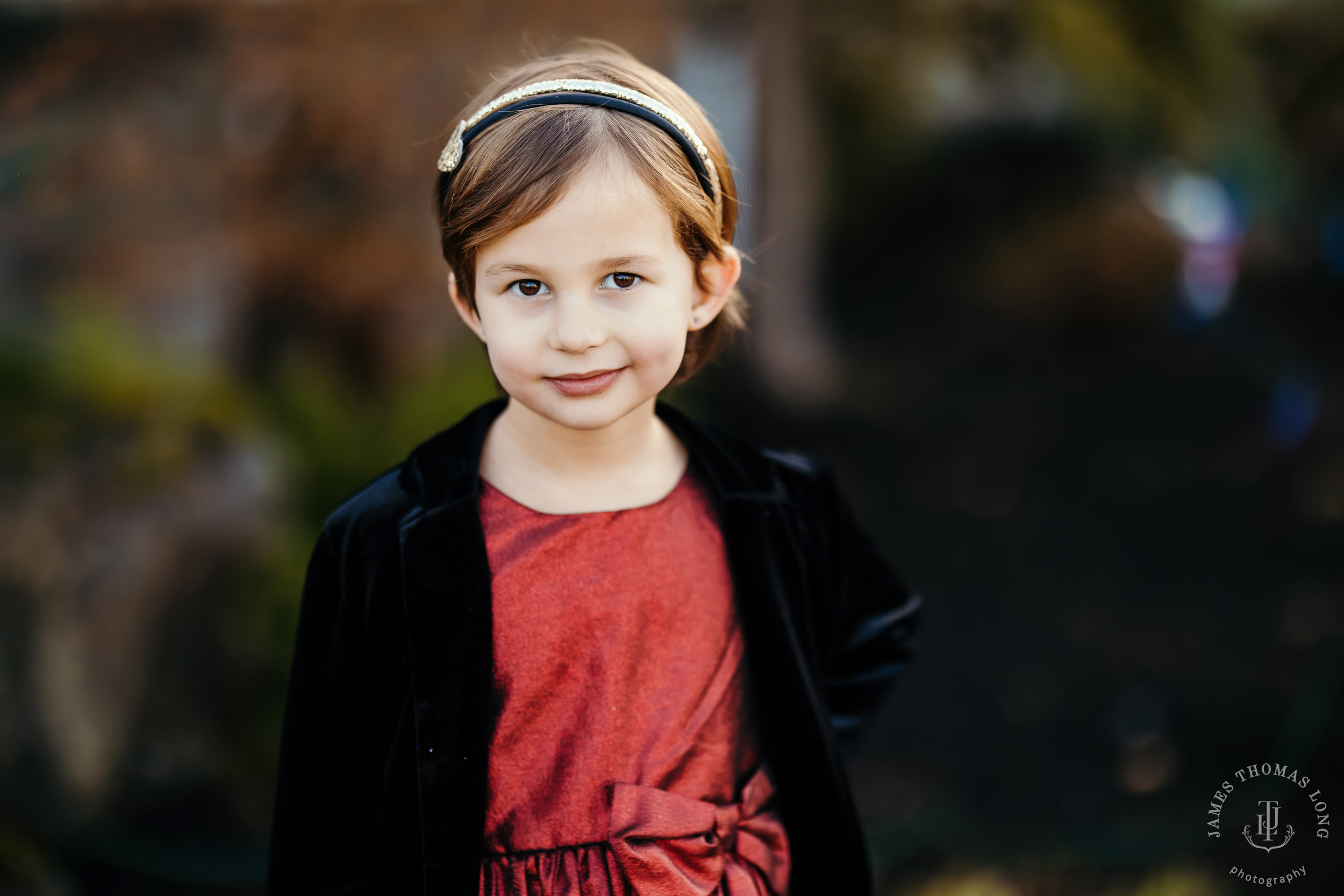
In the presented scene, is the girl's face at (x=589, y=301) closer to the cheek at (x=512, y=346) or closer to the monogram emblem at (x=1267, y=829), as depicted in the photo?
the cheek at (x=512, y=346)

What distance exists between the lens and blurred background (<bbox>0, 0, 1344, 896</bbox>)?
2.96 metres

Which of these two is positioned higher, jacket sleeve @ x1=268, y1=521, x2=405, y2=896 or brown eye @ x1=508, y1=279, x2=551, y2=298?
brown eye @ x1=508, y1=279, x2=551, y2=298

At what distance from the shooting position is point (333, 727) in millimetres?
1285

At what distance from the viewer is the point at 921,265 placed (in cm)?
508

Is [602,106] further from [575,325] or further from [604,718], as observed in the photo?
[604,718]

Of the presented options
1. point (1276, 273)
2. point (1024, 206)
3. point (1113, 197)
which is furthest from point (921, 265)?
point (1276, 273)

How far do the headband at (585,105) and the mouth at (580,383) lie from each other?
0.27 metres

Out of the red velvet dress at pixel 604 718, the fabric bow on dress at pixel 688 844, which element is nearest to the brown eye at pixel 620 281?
the red velvet dress at pixel 604 718

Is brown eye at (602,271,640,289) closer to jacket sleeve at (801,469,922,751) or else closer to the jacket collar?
the jacket collar

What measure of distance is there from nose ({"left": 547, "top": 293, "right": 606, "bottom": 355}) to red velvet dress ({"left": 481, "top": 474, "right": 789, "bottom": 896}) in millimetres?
260

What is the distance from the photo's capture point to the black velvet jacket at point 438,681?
47.8 inches

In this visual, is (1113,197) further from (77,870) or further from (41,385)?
(77,870)

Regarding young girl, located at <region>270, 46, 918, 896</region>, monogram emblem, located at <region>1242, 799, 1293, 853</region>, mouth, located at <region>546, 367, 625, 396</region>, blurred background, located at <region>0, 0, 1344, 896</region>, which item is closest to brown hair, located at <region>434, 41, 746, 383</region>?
young girl, located at <region>270, 46, 918, 896</region>

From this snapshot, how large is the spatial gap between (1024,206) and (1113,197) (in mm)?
397
